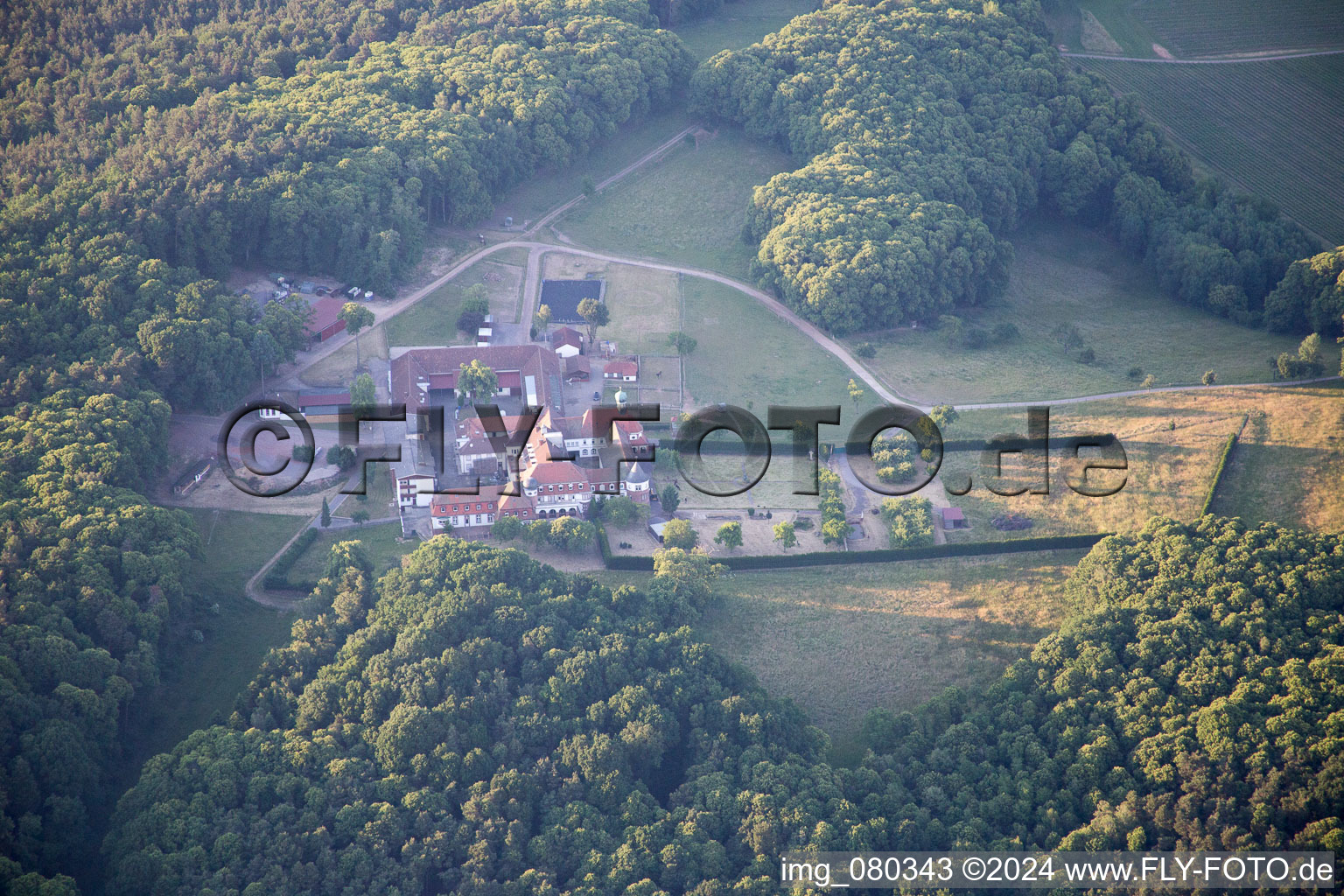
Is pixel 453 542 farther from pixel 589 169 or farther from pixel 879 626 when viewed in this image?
pixel 589 169

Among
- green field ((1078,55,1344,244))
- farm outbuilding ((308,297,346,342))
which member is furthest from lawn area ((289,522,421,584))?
green field ((1078,55,1344,244))

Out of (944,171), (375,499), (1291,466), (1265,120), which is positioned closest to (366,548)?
(375,499)

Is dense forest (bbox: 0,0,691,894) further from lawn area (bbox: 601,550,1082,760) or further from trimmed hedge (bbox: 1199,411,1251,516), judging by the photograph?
trimmed hedge (bbox: 1199,411,1251,516)

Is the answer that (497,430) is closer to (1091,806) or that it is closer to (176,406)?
(176,406)

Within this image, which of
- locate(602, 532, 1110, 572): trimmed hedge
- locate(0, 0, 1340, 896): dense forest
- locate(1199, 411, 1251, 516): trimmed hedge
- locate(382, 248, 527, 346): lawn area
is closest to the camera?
locate(0, 0, 1340, 896): dense forest

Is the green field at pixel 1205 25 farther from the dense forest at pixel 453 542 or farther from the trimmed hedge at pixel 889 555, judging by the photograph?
the trimmed hedge at pixel 889 555

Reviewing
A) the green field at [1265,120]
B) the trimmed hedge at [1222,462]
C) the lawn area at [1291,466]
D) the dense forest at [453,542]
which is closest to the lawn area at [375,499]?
the dense forest at [453,542]
